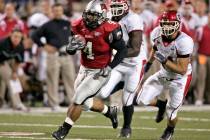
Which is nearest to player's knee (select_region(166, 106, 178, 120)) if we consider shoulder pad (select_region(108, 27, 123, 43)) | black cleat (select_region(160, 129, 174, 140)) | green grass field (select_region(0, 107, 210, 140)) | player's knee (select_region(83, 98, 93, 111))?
black cleat (select_region(160, 129, 174, 140))

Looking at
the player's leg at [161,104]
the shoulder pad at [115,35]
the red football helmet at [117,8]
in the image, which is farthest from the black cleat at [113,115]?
the red football helmet at [117,8]

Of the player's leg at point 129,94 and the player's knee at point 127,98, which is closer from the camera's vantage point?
the player's leg at point 129,94

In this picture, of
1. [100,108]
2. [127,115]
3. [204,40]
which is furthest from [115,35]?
[204,40]

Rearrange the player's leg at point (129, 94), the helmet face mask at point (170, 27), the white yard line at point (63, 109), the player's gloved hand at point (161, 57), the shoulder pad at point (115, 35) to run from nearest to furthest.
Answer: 1. the player's gloved hand at point (161, 57)
2. the shoulder pad at point (115, 35)
3. the helmet face mask at point (170, 27)
4. the player's leg at point (129, 94)
5. the white yard line at point (63, 109)

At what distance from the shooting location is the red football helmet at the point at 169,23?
11.2 metres

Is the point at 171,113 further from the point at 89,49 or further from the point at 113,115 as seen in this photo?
the point at 89,49

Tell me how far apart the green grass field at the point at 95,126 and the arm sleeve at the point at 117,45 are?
984 millimetres

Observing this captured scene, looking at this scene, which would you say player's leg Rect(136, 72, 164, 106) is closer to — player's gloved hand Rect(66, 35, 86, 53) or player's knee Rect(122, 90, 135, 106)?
player's knee Rect(122, 90, 135, 106)

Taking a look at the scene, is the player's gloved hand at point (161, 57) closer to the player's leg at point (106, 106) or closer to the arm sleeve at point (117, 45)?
the arm sleeve at point (117, 45)

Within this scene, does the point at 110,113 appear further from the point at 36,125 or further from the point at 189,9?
the point at 189,9

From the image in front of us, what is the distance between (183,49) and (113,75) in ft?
3.99

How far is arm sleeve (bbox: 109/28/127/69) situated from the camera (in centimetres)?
1099

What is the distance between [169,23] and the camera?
1126 centimetres

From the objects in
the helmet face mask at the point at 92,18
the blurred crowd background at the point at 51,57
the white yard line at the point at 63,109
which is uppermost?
the helmet face mask at the point at 92,18
